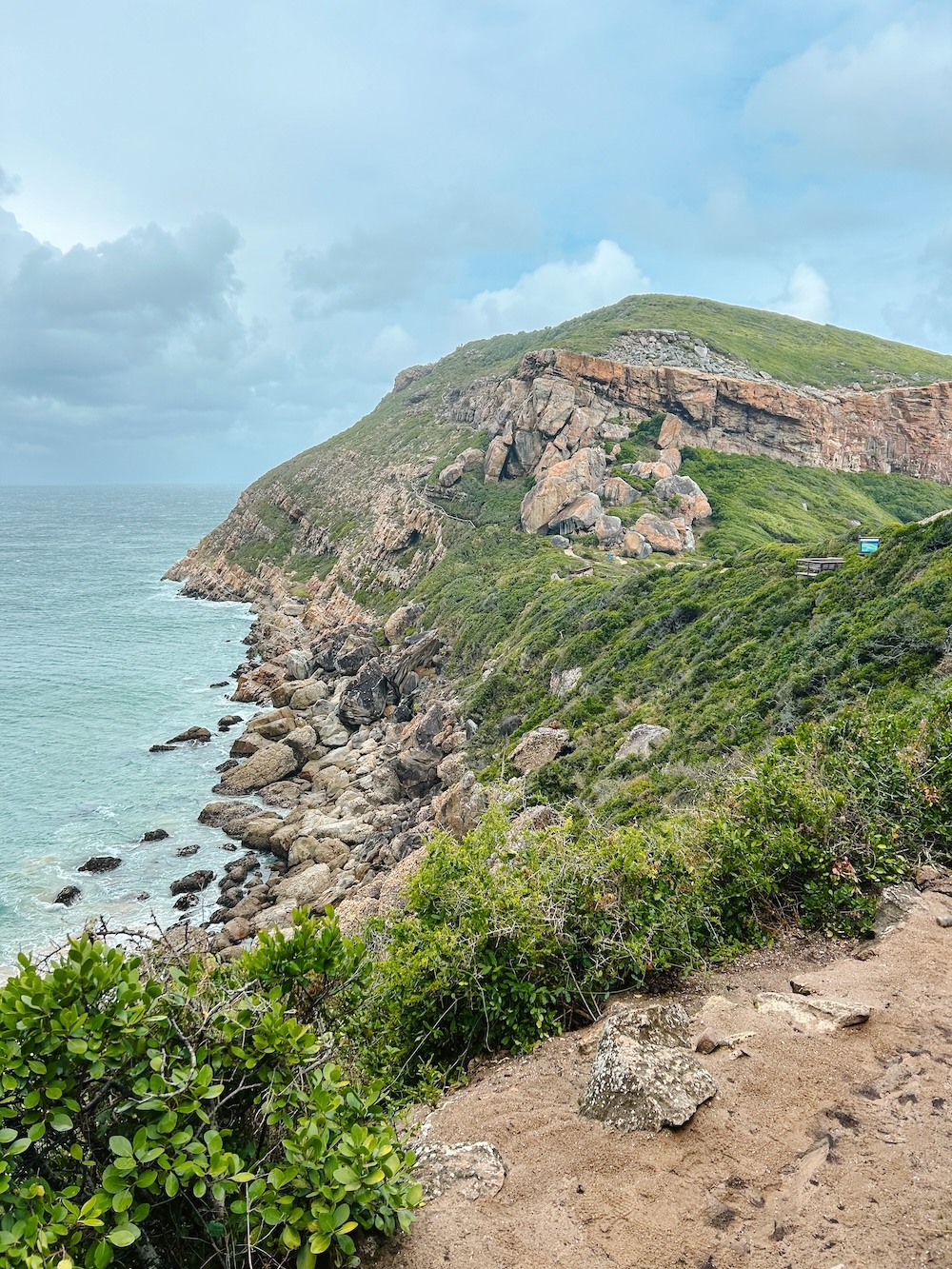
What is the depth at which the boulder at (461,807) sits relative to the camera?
2003cm

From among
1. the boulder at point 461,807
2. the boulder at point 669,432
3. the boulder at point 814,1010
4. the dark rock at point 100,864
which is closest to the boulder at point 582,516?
the boulder at point 669,432

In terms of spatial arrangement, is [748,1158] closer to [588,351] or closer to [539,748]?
[539,748]

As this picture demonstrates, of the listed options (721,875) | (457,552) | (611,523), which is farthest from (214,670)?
(721,875)

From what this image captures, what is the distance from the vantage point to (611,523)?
50.3m

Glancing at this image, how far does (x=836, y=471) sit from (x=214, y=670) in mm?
60686

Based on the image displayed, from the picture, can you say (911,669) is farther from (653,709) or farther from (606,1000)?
(606,1000)

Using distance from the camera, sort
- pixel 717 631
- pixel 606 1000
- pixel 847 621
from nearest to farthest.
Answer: pixel 606 1000, pixel 847 621, pixel 717 631

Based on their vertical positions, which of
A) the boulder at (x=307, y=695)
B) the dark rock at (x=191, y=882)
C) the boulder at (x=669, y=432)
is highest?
the boulder at (x=669, y=432)

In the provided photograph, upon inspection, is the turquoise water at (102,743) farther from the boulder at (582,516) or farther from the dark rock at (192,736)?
the boulder at (582,516)

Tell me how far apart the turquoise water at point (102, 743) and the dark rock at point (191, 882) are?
520 millimetres

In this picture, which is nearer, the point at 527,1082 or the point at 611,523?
the point at 527,1082

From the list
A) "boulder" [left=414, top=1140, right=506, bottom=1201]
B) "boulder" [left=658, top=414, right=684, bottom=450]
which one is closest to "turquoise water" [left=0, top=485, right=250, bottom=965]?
"boulder" [left=414, top=1140, right=506, bottom=1201]

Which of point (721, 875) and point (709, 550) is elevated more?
point (709, 550)

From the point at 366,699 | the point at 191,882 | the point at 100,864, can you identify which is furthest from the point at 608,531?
the point at 100,864
